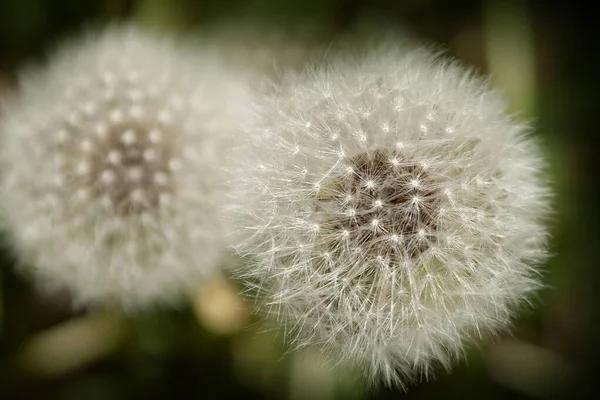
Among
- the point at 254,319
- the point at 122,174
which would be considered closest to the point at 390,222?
the point at 122,174

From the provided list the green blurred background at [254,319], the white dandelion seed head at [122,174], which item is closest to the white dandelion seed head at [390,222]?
the white dandelion seed head at [122,174]

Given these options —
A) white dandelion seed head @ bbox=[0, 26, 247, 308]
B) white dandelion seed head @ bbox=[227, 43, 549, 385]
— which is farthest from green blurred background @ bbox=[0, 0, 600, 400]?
white dandelion seed head @ bbox=[227, 43, 549, 385]

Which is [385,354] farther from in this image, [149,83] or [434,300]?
[149,83]

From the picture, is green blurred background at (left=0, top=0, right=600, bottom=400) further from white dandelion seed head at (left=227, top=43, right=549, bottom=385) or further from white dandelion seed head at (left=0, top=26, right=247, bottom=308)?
white dandelion seed head at (left=227, top=43, right=549, bottom=385)

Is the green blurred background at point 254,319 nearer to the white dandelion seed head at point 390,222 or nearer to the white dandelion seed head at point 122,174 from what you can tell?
the white dandelion seed head at point 122,174

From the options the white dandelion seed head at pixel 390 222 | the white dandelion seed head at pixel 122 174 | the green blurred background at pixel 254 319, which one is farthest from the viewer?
the green blurred background at pixel 254 319

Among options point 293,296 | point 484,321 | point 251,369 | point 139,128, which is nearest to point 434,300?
point 484,321
